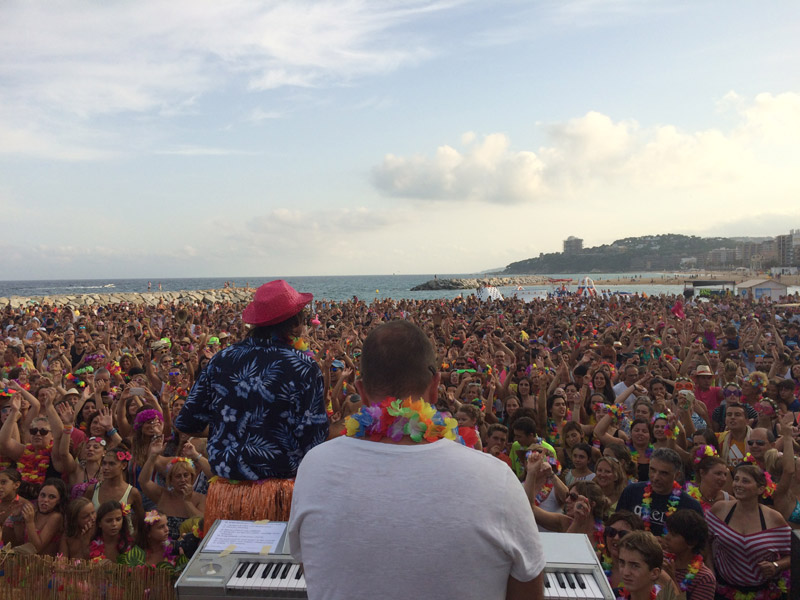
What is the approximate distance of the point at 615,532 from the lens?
3.80 metres

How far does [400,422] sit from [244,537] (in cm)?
117

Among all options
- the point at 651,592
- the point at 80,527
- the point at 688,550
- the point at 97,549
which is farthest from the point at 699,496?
the point at 80,527

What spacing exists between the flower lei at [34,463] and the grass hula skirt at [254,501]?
10.3ft

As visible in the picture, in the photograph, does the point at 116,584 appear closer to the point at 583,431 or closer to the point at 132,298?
the point at 583,431

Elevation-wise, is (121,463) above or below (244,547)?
below

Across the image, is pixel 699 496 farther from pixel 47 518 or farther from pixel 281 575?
pixel 47 518

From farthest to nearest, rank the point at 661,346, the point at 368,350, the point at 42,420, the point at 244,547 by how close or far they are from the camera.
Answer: the point at 661,346 → the point at 42,420 → the point at 244,547 → the point at 368,350

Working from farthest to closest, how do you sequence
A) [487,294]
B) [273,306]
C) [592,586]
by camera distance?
[487,294]
[273,306]
[592,586]

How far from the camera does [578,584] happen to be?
1963 millimetres

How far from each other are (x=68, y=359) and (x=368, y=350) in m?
9.89

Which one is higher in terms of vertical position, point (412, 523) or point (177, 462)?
point (412, 523)

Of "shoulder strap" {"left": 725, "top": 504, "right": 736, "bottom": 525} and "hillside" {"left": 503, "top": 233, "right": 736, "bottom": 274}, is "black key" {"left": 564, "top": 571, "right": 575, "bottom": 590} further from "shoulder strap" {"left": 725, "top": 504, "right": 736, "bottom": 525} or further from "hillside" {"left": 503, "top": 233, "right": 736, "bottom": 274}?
"hillside" {"left": 503, "top": 233, "right": 736, "bottom": 274}

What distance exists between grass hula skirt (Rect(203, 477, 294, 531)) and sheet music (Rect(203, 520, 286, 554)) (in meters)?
0.28

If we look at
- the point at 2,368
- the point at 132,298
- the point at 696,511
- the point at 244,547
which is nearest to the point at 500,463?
the point at 244,547
